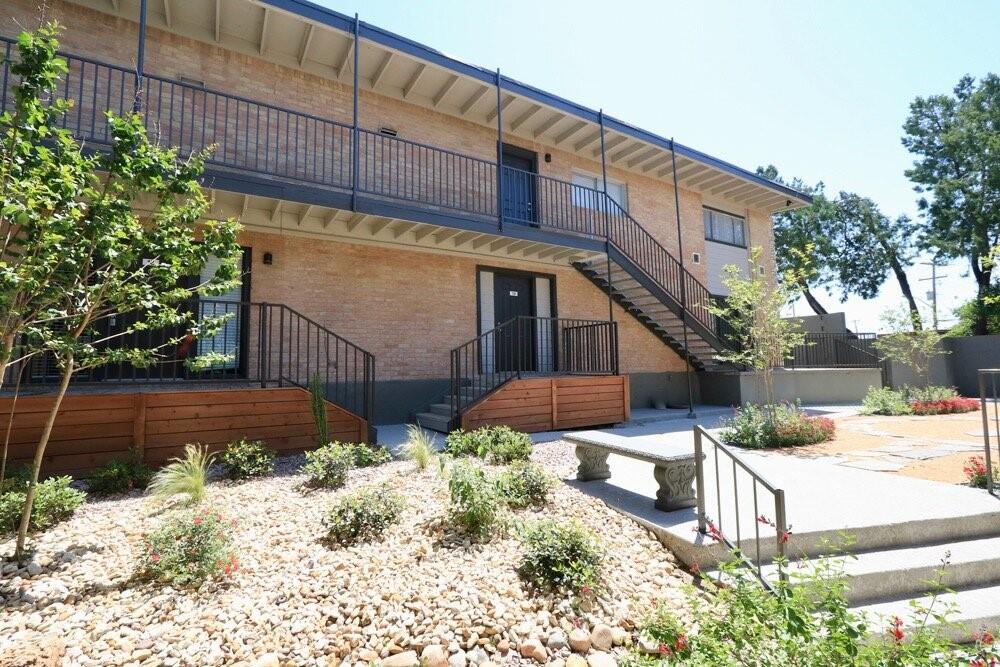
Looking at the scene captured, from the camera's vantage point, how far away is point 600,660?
2.44 meters

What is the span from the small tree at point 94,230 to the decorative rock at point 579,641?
3.63 m

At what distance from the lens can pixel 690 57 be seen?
8.40 metres

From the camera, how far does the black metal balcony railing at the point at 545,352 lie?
377 inches

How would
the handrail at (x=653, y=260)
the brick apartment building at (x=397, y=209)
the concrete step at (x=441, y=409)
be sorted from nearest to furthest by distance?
the brick apartment building at (x=397, y=209)
the concrete step at (x=441, y=409)
the handrail at (x=653, y=260)

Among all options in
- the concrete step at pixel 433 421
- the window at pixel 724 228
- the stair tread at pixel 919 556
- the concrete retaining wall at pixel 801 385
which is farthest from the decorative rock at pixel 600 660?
the window at pixel 724 228

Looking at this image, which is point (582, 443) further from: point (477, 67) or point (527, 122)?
point (527, 122)

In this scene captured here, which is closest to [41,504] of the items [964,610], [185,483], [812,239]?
[185,483]

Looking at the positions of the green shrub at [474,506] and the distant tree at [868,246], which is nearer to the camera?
the green shrub at [474,506]

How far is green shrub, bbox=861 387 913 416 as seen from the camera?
35.5 ft

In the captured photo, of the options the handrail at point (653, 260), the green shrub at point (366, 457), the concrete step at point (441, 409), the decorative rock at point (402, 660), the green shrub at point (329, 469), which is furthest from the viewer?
the handrail at point (653, 260)

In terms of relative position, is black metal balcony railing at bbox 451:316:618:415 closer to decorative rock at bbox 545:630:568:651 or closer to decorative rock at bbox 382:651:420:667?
decorative rock at bbox 545:630:568:651

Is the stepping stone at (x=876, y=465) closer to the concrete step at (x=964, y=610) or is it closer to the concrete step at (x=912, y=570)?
the concrete step at (x=912, y=570)

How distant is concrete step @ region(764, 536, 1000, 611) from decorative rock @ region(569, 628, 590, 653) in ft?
4.52

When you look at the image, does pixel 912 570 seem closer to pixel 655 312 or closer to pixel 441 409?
pixel 441 409
